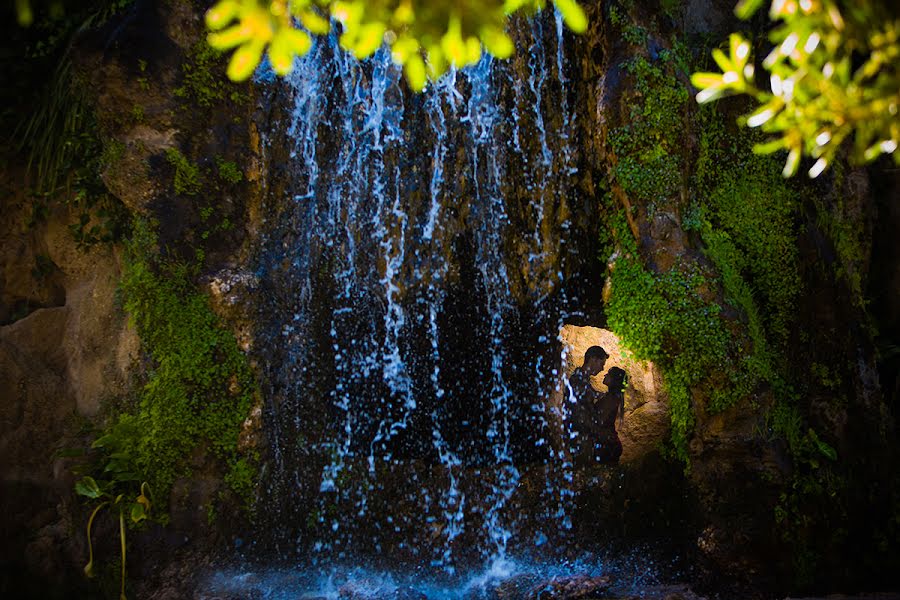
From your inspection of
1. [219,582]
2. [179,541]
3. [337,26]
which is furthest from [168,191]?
[219,582]

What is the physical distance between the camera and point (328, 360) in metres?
5.75

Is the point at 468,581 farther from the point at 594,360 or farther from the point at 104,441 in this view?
the point at 104,441

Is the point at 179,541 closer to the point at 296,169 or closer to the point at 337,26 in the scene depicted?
the point at 296,169

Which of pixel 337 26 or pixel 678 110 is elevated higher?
pixel 337 26

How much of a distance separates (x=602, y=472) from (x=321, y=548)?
105 inches

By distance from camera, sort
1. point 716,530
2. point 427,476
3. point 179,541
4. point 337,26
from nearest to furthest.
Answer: point 716,530
point 179,541
point 427,476
point 337,26

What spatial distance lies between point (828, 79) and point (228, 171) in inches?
198

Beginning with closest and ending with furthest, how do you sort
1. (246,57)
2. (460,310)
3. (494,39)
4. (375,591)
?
(246,57) → (494,39) → (375,591) → (460,310)

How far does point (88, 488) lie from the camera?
4.71 metres

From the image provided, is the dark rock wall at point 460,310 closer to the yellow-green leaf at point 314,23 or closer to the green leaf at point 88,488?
the green leaf at point 88,488

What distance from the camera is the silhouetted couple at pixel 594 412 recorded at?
5.26 metres

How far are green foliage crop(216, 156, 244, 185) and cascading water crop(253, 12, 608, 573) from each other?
1.68 ft

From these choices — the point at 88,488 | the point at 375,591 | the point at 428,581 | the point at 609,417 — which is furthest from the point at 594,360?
the point at 88,488

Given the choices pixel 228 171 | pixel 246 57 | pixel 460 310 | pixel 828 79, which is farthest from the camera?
pixel 460 310
